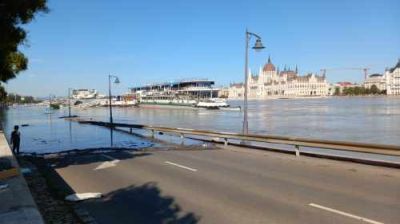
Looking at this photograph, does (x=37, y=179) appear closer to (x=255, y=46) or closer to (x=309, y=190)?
(x=309, y=190)

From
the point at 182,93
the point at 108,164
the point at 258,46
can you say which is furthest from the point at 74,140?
the point at 182,93

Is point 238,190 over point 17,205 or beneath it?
beneath

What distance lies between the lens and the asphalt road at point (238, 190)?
866 centimetres

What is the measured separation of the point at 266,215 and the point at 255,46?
698 inches

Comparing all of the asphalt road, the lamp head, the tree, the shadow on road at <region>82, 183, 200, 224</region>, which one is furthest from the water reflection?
the shadow on road at <region>82, 183, 200, 224</region>

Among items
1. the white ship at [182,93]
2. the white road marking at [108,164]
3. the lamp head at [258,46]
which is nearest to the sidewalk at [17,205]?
the white road marking at [108,164]

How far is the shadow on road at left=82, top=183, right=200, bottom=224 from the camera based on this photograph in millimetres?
8672

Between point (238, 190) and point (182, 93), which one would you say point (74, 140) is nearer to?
point (238, 190)

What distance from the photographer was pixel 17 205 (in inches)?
350

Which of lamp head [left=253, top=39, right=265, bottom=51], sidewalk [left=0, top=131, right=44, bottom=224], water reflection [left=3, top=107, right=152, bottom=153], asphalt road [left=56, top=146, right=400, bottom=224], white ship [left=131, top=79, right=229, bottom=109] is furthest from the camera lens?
white ship [left=131, top=79, right=229, bottom=109]

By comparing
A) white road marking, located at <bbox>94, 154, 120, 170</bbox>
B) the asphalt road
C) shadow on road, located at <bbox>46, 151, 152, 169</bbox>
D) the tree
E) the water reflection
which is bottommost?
the water reflection

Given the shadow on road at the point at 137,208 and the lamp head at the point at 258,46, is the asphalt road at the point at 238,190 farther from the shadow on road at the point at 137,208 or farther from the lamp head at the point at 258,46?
the lamp head at the point at 258,46

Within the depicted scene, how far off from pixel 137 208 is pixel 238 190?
2627 millimetres

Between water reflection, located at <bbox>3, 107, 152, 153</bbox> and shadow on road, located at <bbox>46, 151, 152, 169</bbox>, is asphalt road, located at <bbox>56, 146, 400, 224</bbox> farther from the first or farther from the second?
water reflection, located at <bbox>3, 107, 152, 153</bbox>
